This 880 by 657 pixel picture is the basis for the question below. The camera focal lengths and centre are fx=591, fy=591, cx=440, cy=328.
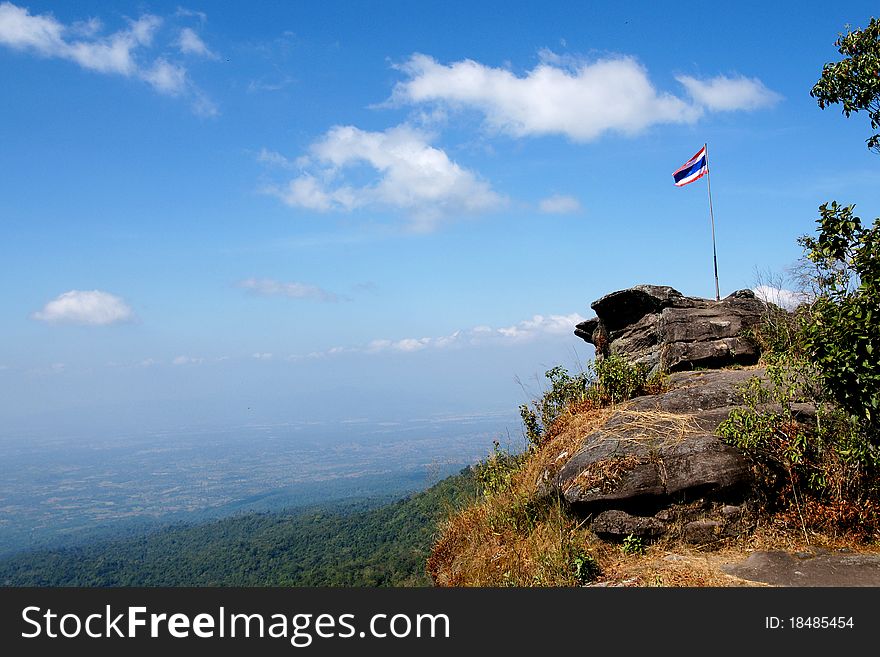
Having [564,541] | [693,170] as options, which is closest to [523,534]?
[564,541]

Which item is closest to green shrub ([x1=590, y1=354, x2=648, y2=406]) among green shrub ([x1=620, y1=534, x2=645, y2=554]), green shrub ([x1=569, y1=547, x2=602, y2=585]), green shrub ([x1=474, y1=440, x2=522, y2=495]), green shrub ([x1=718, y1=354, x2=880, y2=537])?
green shrub ([x1=474, y1=440, x2=522, y2=495])

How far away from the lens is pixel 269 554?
199 feet

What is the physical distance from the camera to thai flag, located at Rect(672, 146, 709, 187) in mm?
15086

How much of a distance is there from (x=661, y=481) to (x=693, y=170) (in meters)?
11.0

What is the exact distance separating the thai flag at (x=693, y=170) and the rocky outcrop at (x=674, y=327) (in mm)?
3949

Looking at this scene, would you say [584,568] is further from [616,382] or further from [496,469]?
[616,382]

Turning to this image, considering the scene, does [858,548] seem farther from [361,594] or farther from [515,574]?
[361,594]

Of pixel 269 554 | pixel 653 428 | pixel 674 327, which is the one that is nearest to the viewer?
pixel 653 428

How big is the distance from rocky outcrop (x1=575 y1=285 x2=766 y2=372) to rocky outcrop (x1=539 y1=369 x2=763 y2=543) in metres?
2.90

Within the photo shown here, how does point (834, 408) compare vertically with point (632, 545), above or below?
above

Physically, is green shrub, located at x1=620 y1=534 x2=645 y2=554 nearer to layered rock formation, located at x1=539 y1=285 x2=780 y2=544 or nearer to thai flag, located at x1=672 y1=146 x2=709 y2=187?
layered rock formation, located at x1=539 y1=285 x2=780 y2=544

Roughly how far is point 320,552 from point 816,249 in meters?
52.5

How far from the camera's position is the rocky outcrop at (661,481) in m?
6.88

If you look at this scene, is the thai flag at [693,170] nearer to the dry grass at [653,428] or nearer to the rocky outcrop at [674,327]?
the rocky outcrop at [674,327]
